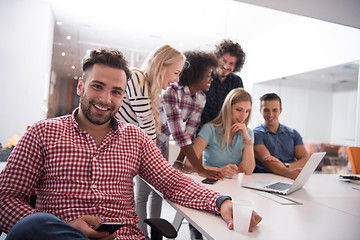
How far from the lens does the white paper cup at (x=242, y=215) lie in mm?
836

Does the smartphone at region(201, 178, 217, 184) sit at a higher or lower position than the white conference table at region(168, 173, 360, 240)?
higher

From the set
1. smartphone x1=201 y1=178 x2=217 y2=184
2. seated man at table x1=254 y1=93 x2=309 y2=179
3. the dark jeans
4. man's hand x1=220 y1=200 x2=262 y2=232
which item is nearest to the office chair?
man's hand x1=220 y1=200 x2=262 y2=232

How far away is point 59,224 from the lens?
2.42 feet

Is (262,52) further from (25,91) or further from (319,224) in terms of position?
(319,224)

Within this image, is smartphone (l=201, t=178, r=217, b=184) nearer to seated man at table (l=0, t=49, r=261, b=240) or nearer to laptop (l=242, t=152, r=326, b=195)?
laptop (l=242, t=152, r=326, b=195)

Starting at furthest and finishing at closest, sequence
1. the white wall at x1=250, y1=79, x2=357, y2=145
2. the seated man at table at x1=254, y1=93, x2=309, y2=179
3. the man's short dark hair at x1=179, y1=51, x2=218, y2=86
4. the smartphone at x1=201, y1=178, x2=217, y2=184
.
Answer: the white wall at x1=250, y1=79, x2=357, y2=145, the seated man at table at x1=254, y1=93, x2=309, y2=179, the man's short dark hair at x1=179, y1=51, x2=218, y2=86, the smartphone at x1=201, y1=178, x2=217, y2=184

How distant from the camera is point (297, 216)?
104 cm

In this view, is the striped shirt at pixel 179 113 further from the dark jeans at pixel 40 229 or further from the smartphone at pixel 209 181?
the dark jeans at pixel 40 229

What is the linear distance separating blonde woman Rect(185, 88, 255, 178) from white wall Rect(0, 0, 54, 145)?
2.29 meters

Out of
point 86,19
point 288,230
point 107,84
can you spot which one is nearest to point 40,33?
point 86,19

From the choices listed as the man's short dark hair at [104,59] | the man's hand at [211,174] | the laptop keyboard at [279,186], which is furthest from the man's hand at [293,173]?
the man's short dark hair at [104,59]

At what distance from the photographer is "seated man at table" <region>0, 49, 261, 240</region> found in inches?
39.2

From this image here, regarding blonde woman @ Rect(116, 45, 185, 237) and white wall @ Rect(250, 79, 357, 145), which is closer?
blonde woman @ Rect(116, 45, 185, 237)

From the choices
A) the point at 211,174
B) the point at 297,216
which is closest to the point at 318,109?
the point at 211,174
